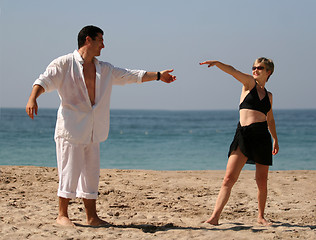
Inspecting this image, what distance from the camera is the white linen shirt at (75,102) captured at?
435 centimetres

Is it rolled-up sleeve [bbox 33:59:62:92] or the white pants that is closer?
rolled-up sleeve [bbox 33:59:62:92]

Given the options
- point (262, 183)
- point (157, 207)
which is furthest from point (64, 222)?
point (262, 183)

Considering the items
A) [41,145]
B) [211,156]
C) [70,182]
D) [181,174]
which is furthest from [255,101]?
[41,145]

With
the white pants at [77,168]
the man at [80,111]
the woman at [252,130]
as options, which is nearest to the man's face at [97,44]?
the man at [80,111]

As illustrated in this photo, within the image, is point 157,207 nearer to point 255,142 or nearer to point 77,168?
point 77,168

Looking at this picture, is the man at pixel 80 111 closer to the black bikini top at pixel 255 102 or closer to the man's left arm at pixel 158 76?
the man's left arm at pixel 158 76

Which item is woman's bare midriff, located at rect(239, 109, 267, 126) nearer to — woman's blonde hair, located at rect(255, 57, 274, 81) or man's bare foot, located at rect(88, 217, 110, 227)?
woman's blonde hair, located at rect(255, 57, 274, 81)

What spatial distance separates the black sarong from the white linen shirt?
1.52m

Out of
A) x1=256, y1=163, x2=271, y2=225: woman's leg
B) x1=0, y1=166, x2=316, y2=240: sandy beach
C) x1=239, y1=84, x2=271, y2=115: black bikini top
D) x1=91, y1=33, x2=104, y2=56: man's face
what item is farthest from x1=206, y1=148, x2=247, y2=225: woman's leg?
x1=91, y1=33, x2=104, y2=56: man's face

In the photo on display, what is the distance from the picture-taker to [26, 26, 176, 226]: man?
4355mm

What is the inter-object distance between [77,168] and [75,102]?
2.37ft

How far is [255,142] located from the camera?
14.7 ft

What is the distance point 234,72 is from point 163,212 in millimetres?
2250

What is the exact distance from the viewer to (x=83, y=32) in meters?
4.50
